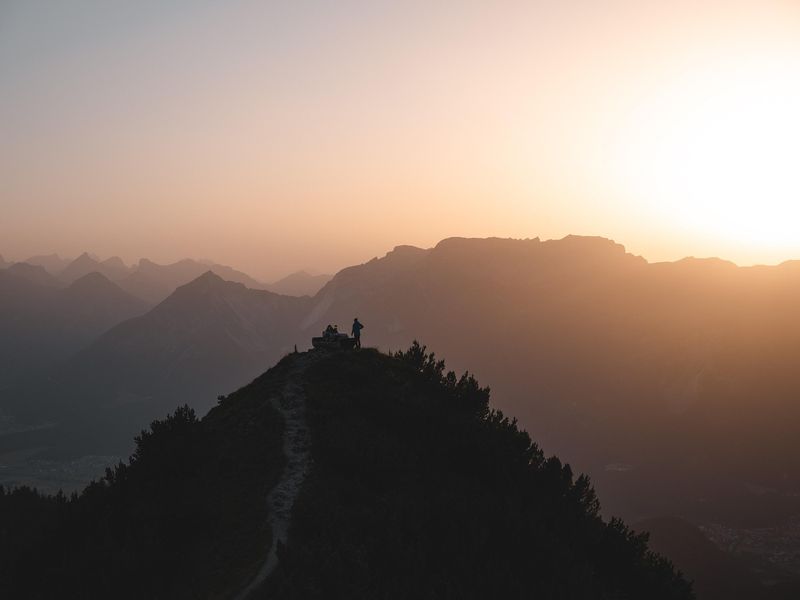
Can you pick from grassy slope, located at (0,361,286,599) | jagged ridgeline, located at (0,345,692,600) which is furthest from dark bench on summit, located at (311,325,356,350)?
grassy slope, located at (0,361,286,599)

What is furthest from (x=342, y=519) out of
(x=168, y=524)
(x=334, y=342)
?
(x=334, y=342)

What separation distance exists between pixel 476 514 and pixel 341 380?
1968 cm

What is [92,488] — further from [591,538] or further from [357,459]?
[591,538]

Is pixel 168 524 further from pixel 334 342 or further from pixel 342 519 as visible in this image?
pixel 334 342

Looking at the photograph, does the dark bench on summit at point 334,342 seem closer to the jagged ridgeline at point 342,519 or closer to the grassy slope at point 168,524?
the jagged ridgeline at point 342,519

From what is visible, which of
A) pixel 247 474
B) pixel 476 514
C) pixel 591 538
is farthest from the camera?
pixel 591 538

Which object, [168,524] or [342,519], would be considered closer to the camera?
[342,519]

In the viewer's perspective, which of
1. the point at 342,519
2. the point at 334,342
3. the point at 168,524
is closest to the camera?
the point at 342,519

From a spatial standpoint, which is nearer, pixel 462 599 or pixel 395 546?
pixel 462 599

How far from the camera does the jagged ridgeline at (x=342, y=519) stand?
77.0 ft

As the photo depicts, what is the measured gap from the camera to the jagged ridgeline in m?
23.5

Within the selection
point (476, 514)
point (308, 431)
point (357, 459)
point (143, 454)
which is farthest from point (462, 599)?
point (143, 454)

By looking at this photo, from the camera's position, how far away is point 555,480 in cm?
4119

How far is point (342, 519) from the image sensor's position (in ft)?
86.6
